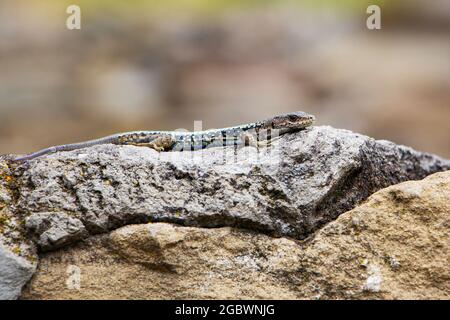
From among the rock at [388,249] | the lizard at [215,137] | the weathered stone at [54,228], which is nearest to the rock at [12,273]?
the weathered stone at [54,228]

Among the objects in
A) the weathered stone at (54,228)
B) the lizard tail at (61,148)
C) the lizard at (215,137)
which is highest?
the lizard at (215,137)

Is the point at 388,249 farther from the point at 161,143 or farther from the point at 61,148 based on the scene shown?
the point at 61,148

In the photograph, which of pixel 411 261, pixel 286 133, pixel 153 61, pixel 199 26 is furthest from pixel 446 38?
pixel 411 261

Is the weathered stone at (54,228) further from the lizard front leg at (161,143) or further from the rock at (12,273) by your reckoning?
the lizard front leg at (161,143)

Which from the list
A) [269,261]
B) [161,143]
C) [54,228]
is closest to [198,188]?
[269,261]

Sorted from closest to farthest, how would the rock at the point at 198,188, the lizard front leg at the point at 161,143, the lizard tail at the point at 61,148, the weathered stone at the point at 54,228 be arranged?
the weathered stone at the point at 54,228 → the rock at the point at 198,188 → the lizard tail at the point at 61,148 → the lizard front leg at the point at 161,143

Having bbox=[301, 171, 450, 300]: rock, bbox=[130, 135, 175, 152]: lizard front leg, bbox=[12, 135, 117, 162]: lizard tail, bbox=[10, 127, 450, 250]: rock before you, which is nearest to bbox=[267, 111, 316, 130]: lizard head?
bbox=[10, 127, 450, 250]: rock
